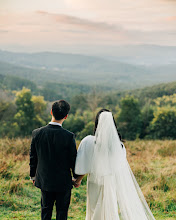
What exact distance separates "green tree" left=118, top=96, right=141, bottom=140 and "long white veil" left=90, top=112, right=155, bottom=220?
104 feet

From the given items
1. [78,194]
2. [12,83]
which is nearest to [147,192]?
[78,194]

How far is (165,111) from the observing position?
33.8m

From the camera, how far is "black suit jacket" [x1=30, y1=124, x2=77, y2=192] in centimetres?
280

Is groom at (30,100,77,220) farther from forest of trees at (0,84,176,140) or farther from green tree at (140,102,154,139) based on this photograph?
green tree at (140,102,154,139)

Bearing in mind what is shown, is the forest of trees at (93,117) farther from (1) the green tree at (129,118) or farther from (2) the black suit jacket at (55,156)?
(2) the black suit jacket at (55,156)

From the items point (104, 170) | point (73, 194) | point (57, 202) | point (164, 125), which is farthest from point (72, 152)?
point (164, 125)

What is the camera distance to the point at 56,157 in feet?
9.23

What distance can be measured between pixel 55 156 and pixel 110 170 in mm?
736

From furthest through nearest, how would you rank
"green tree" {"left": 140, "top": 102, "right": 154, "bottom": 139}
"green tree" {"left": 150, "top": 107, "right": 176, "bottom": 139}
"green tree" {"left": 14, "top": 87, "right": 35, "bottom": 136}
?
"green tree" {"left": 14, "top": 87, "right": 35, "bottom": 136} → "green tree" {"left": 140, "top": 102, "right": 154, "bottom": 139} → "green tree" {"left": 150, "top": 107, "right": 176, "bottom": 139}

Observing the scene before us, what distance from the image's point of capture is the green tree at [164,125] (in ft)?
107

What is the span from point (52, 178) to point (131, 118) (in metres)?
33.0

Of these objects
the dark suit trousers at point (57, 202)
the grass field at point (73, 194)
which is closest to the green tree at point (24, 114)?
the grass field at point (73, 194)

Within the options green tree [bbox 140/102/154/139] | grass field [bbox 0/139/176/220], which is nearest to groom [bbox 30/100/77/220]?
grass field [bbox 0/139/176/220]

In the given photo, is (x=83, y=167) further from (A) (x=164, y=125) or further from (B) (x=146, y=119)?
(B) (x=146, y=119)
